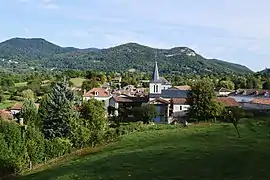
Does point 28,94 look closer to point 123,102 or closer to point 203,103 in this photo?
point 123,102

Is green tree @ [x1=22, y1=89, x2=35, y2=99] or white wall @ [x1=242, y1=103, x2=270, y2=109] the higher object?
green tree @ [x1=22, y1=89, x2=35, y2=99]

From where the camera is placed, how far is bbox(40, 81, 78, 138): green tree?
1613 inches

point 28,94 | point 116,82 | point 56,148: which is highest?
point 116,82

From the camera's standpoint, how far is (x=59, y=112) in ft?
137

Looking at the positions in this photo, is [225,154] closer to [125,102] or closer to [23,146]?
[23,146]

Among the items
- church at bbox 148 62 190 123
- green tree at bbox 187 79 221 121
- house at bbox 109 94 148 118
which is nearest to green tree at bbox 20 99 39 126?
green tree at bbox 187 79 221 121

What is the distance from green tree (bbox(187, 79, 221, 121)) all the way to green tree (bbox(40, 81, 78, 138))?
1640 cm

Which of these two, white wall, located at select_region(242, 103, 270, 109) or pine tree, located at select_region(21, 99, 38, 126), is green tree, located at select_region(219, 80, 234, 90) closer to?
white wall, located at select_region(242, 103, 270, 109)

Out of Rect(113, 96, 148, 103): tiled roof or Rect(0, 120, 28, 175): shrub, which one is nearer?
Rect(0, 120, 28, 175): shrub

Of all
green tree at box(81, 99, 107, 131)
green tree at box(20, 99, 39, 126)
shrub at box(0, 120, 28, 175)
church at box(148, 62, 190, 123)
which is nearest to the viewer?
shrub at box(0, 120, 28, 175)

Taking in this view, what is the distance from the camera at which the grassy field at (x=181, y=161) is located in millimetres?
21062

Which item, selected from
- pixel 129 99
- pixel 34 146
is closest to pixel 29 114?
pixel 34 146

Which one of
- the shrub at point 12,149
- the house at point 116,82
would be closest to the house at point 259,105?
the shrub at point 12,149

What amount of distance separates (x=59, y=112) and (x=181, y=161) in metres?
20.2
